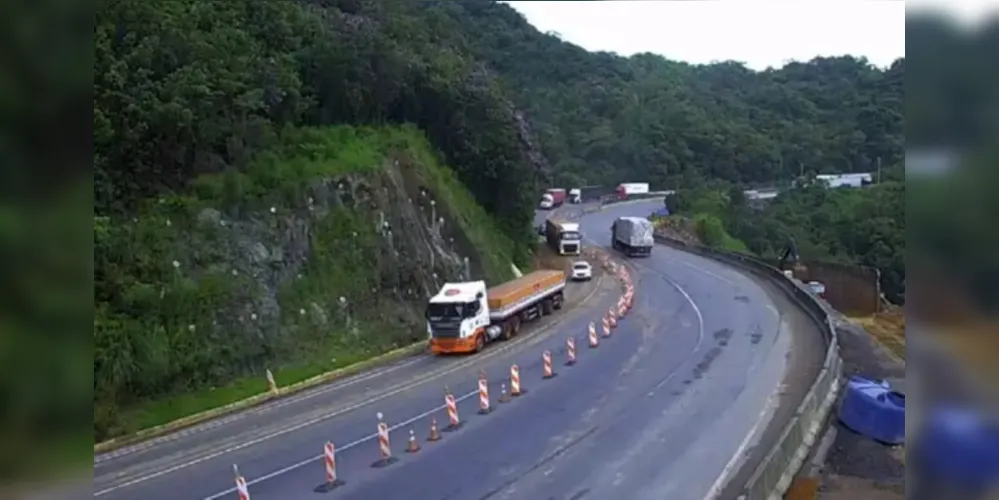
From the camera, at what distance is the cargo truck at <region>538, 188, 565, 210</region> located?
61844 mm

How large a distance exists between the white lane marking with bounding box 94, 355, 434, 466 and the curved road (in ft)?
0.20

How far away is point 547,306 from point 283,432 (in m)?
14.0

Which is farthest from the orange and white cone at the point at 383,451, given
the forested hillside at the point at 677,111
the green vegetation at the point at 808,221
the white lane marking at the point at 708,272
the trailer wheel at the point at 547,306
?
the forested hillside at the point at 677,111

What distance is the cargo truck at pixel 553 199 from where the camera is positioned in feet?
203

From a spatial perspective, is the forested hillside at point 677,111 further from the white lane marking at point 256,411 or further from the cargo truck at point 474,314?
the white lane marking at point 256,411

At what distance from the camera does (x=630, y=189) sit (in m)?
69.9

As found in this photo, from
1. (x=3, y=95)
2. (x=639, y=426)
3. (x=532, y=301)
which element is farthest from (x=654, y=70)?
(x=3, y=95)

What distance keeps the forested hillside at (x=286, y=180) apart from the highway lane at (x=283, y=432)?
1.07 meters

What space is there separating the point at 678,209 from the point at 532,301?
3797 cm

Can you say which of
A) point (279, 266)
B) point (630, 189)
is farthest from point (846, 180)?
point (279, 266)

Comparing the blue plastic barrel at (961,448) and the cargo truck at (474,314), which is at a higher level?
the blue plastic barrel at (961,448)

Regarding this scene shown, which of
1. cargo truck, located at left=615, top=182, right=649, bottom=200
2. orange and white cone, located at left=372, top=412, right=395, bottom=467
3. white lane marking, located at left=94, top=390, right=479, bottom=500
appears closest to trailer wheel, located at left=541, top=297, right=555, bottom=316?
white lane marking, located at left=94, top=390, right=479, bottom=500

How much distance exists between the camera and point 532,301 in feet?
91.2

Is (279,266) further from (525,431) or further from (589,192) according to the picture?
(589,192)
